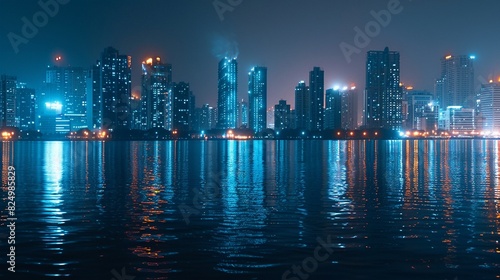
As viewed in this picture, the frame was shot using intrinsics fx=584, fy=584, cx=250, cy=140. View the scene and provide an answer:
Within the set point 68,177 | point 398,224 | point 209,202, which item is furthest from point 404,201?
point 68,177

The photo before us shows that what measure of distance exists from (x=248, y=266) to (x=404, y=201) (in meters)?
18.1

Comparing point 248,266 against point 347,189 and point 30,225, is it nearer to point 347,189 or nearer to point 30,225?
point 30,225

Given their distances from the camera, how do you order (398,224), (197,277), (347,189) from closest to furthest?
(197,277), (398,224), (347,189)

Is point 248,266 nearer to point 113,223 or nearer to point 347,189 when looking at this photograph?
point 113,223

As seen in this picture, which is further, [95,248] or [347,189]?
[347,189]

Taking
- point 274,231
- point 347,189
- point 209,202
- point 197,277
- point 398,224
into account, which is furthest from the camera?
point 347,189

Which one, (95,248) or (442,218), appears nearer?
(95,248)

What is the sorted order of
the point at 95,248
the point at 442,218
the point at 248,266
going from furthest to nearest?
the point at 442,218
the point at 95,248
the point at 248,266

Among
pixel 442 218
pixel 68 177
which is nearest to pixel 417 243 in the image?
pixel 442 218

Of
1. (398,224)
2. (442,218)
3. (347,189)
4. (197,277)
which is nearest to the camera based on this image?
(197,277)

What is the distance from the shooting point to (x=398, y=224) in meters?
25.4

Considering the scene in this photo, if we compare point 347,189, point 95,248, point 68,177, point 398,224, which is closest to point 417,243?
point 398,224

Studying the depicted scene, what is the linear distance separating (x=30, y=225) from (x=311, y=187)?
862 inches

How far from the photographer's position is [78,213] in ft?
93.2
